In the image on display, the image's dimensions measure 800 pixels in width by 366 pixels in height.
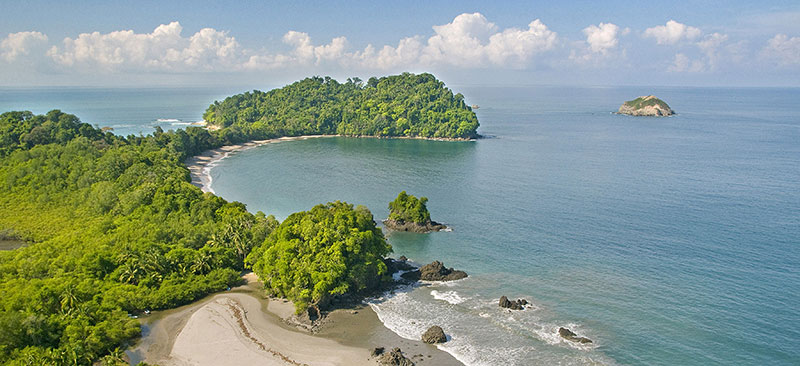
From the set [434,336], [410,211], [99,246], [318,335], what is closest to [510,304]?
[434,336]

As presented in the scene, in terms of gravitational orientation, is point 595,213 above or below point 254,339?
above

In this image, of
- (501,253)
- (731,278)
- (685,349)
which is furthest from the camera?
(501,253)

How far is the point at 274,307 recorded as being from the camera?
51.2 metres

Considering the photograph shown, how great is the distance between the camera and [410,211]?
7769 centimetres

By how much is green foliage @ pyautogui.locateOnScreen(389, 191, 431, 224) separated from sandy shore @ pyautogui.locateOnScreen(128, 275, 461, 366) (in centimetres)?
2721

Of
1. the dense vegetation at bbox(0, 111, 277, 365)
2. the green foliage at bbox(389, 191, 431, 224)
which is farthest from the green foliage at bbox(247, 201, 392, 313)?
the green foliage at bbox(389, 191, 431, 224)

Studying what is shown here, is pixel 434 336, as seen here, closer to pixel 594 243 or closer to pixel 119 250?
pixel 594 243

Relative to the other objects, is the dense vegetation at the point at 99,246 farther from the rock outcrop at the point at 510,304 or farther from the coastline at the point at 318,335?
the rock outcrop at the point at 510,304

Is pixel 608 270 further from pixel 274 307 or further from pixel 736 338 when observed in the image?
pixel 274 307

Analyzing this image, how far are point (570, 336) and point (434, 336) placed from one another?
1228 cm

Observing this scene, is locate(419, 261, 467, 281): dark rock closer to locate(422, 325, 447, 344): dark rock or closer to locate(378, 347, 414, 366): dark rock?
locate(422, 325, 447, 344): dark rock

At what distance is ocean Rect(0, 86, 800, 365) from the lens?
1784 inches

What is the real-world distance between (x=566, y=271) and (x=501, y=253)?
29.7 ft

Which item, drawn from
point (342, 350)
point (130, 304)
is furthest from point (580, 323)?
point (130, 304)
